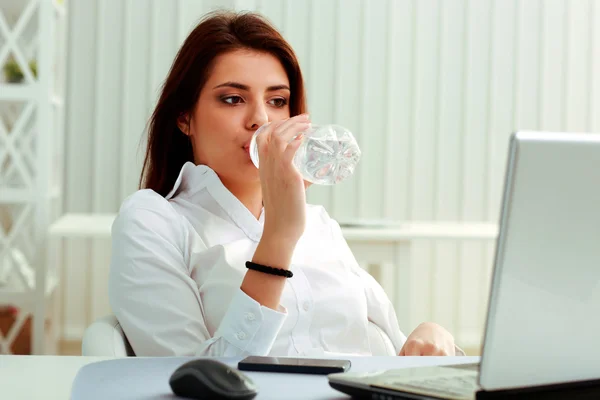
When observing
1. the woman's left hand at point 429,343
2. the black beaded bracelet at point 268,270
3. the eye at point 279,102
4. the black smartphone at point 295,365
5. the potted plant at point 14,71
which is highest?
the potted plant at point 14,71

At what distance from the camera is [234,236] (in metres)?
1.44

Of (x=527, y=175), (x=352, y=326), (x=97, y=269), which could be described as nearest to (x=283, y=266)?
(x=352, y=326)

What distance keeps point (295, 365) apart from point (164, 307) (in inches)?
17.5

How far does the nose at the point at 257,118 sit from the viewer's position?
4.71 ft

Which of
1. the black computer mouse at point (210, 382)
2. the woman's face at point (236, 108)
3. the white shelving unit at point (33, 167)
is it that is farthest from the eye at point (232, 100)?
the white shelving unit at point (33, 167)

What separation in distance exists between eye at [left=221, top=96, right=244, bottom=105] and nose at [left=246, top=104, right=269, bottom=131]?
1.7 inches

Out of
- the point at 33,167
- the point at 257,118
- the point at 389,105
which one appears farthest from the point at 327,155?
the point at 389,105

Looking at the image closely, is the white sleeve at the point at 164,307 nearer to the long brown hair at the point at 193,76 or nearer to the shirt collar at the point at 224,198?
the shirt collar at the point at 224,198

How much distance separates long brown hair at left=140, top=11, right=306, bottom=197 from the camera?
1.51 meters

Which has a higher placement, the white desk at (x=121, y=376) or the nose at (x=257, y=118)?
the nose at (x=257, y=118)

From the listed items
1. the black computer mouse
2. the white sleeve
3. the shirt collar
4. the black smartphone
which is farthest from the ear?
the black computer mouse

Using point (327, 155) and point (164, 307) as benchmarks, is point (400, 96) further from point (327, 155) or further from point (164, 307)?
point (164, 307)

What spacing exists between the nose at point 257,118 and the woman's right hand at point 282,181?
0.21m

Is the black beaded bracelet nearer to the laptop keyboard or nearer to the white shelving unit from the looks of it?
the laptop keyboard
